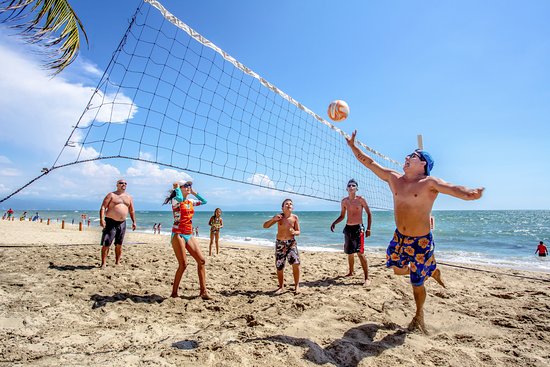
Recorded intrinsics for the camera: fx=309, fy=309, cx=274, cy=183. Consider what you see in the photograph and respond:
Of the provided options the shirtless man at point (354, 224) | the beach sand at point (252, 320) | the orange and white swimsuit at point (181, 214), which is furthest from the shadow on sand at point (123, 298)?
the shirtless man at point (354, 224)

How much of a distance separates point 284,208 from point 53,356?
2.85 m

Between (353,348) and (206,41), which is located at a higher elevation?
(206,41)

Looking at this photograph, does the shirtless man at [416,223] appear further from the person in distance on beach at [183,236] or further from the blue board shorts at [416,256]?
the person in distance on beach at [183,236]

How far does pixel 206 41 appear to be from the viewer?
4445mm

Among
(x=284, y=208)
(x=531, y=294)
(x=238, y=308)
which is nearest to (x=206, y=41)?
(x=284, y=208)

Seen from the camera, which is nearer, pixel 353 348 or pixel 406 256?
pixel 353 348

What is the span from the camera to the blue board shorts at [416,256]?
272 centimetres

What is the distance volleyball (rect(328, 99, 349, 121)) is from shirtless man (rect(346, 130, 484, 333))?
180 cm

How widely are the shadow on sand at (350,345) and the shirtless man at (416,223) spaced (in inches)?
14.2

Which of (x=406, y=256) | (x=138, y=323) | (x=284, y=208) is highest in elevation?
(x=284, y=208)

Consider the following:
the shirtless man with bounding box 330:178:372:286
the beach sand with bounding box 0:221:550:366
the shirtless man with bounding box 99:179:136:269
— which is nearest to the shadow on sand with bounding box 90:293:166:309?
the beach sand with bounding box 0:221:550:366

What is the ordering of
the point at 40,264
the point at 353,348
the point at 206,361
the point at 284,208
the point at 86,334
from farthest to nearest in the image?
the point at 40,264 < the point at 284,208 < the point at 86,334 < the point at 353,348 < the point at 206,361

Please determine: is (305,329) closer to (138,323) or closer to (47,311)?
(138,323)

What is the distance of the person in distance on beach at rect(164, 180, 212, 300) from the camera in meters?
3.82
